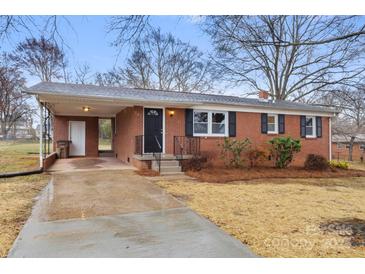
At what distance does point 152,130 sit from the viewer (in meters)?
10.7

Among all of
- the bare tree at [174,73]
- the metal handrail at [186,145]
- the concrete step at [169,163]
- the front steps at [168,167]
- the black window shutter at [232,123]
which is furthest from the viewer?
the bare tree at [174,73]

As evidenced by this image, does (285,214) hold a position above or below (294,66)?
below

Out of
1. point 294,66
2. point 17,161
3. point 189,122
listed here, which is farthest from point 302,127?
point 17,161

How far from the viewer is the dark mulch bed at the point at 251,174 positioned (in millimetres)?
8960

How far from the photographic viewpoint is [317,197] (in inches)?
259

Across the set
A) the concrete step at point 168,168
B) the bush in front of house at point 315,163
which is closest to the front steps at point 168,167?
the concrete step at point 168,168

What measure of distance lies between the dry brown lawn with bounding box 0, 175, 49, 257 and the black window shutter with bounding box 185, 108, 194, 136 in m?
5.69

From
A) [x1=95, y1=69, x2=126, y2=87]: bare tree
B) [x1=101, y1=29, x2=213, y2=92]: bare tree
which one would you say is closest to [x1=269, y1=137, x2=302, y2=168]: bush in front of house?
[x1=101, y1=29, x2=213, y2=92]: bare tree

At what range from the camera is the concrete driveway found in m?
3.09

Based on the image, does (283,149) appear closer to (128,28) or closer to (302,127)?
(302,127)

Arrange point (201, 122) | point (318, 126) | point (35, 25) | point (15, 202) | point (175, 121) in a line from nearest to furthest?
point (35, 25) → point (15, 202) → point (175, 121) → point (201, 122) → point (318, 126)

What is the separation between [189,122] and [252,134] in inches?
130

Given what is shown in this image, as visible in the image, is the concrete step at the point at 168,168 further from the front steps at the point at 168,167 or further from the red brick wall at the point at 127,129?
the red brick wall at the point at 127,129

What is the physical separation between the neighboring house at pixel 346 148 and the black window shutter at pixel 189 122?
21506 mm
